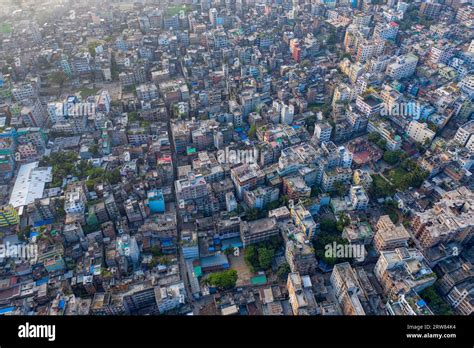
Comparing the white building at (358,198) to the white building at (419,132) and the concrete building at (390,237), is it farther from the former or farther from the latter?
the white building at (419,132)

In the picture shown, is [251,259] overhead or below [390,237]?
below

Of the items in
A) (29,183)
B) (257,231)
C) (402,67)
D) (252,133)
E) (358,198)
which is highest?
(402,67)

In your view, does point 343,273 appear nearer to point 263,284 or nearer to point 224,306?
point 263,284

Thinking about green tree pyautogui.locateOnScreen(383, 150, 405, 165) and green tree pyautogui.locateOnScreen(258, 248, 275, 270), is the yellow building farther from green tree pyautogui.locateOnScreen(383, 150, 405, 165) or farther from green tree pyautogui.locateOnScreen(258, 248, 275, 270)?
green tree pyautogui.locateOnScreen(383, 150, 405, 165)

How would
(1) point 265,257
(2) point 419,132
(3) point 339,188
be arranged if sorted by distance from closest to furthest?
(1) point 265,257 < (3) point 339,188 < (2) point 419,132

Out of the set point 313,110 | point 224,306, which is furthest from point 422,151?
point 224,306

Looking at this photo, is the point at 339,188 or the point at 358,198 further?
the point at 339,188

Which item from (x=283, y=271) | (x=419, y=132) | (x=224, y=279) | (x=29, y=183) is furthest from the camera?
(x=419, y=132)

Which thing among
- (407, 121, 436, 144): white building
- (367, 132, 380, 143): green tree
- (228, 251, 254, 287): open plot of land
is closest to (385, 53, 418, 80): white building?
(407, 121, 436, 144): white building

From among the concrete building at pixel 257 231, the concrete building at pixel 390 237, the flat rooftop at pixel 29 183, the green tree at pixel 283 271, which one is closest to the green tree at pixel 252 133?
the concrete building at pixel 257 231

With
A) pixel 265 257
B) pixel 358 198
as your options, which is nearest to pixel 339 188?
pixel 358 198

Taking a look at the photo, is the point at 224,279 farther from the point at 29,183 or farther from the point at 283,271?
the point at 29,183
